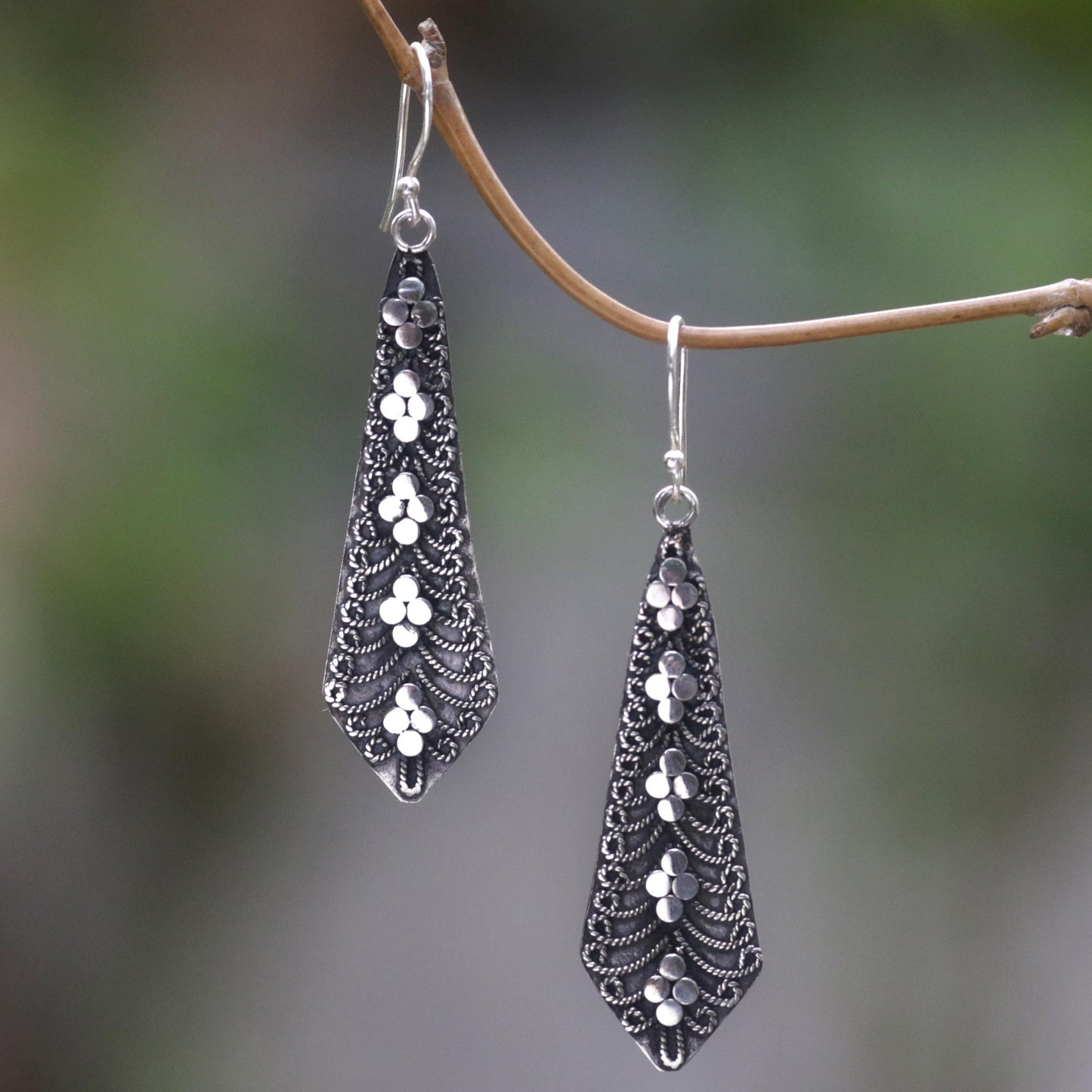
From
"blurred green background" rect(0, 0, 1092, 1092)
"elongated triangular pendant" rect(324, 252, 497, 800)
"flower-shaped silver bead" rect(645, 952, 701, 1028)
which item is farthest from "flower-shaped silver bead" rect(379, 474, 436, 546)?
"blurred green background" rect(0, 0, 1092, 1092)

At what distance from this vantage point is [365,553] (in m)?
0.60

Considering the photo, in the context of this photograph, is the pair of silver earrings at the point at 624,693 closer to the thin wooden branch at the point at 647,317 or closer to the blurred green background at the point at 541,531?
the thin wooden branch at the point at 647,317

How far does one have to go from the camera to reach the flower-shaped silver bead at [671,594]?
1.94ft

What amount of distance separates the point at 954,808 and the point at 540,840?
37cm

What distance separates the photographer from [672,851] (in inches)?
24.1

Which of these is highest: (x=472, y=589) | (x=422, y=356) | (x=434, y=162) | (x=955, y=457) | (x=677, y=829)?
(x=434, y=162)

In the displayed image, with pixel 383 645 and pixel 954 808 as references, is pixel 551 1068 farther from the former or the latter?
pixel 383 645

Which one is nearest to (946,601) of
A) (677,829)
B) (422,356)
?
(677,829)

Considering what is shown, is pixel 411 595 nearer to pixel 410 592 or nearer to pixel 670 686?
pixel 410 592

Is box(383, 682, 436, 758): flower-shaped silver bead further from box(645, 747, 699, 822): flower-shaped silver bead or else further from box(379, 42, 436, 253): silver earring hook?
box(379, 42, 436, 253): silver earring hook

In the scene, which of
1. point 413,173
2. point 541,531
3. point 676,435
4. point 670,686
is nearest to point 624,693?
point 670,686

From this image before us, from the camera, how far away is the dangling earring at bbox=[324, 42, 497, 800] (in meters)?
0.59

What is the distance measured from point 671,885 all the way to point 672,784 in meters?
0.06

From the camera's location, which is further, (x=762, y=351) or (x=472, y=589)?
(x=762, y=351)
